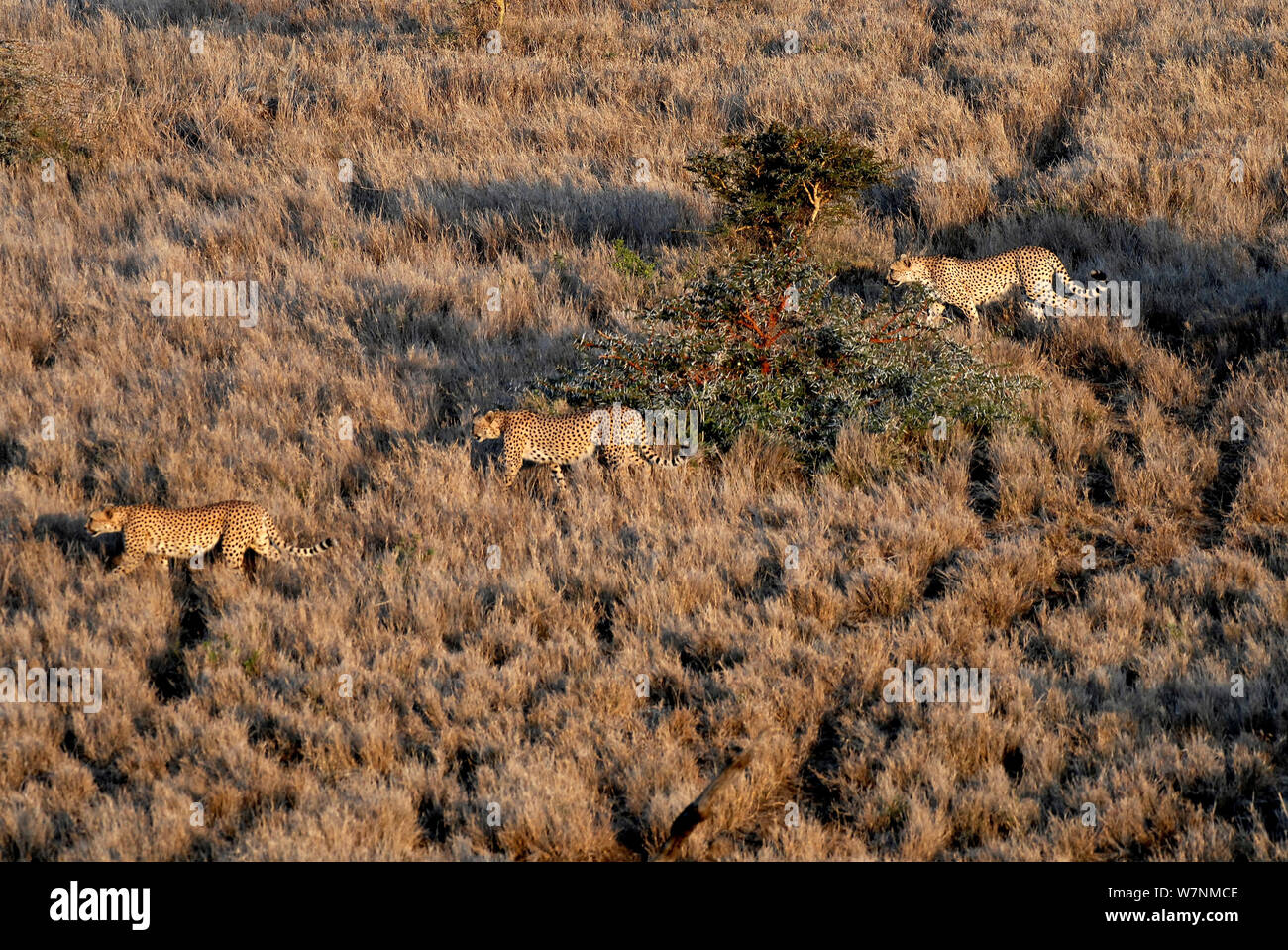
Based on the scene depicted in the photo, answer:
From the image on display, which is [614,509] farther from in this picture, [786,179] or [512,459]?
[786,179]

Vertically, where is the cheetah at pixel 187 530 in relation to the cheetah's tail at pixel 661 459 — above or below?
below

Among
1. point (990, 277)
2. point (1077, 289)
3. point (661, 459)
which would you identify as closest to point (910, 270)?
point (990, 277)

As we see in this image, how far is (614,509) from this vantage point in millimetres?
7195

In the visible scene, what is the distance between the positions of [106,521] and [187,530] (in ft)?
1.50

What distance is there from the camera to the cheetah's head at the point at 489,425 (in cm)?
762

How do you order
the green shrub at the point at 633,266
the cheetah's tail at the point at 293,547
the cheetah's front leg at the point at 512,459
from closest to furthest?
the cheetah's tail at the point at 293,547 → the cheetah's front leg at the point at 512,459 → the green shrub at the point at 633,266

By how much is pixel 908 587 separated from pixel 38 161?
36.7ft

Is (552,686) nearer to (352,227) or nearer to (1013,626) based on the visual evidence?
(1013,626)

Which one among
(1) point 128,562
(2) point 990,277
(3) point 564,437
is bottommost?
(1) point 128,562

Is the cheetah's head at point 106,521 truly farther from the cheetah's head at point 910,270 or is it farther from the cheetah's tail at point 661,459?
the cheetah's head at point 910,270

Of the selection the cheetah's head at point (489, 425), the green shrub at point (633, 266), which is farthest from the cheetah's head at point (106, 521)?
the green shrub at point (633, 266)

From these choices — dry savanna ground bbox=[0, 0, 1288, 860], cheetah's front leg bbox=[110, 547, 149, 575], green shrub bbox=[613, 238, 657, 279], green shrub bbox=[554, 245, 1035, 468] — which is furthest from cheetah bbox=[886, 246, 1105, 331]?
cheetah's front leg bbox=[110, 547, 149, 575]

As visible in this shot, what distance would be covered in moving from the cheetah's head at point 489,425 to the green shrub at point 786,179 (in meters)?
3.90

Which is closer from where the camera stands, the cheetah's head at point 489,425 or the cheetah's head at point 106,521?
the cheetah's head at point 106,521
